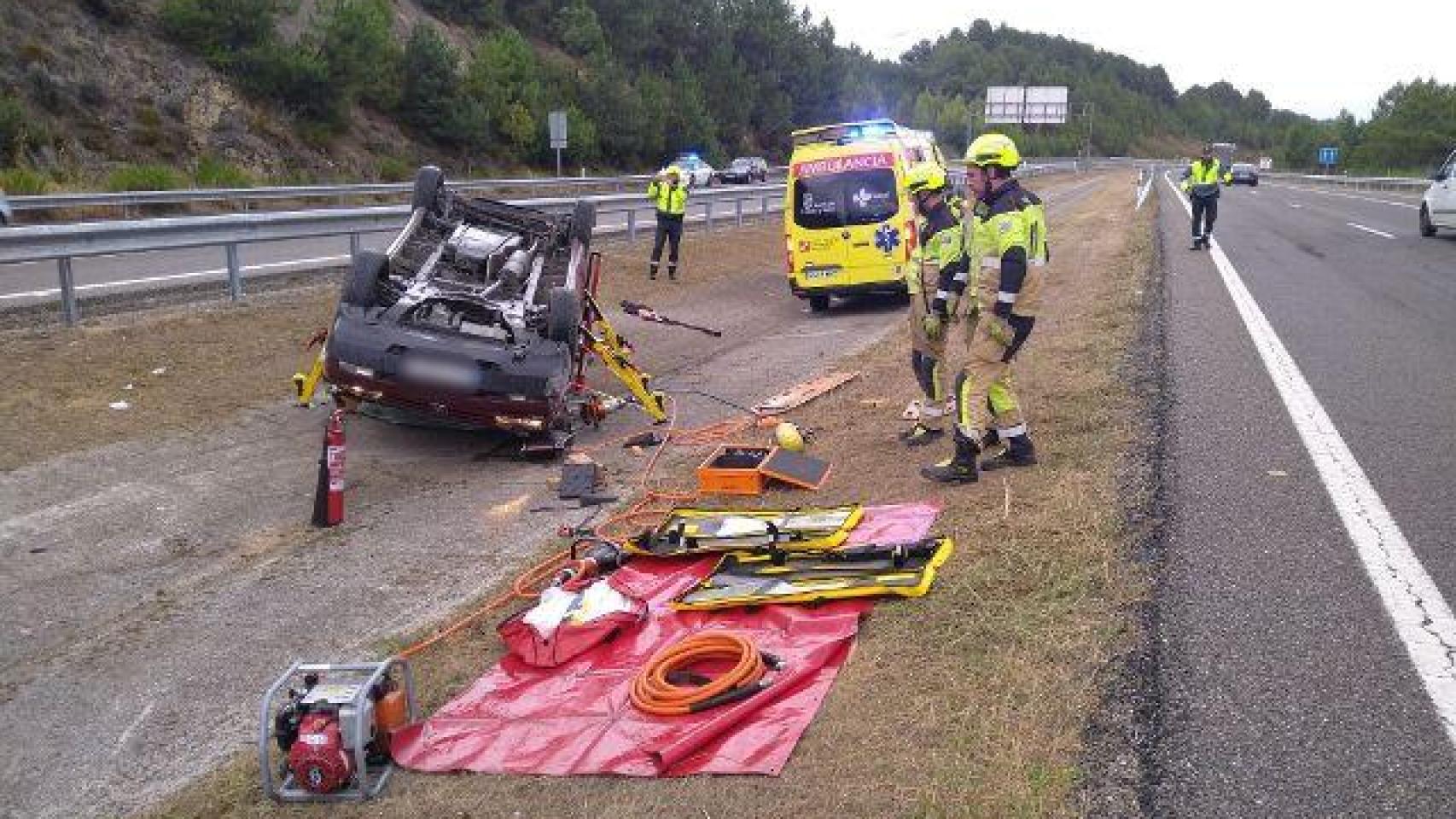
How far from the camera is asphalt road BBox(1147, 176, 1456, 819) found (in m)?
3.21

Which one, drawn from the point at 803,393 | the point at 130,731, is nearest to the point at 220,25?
the point at 803,393

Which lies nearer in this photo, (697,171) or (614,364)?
(614,364)

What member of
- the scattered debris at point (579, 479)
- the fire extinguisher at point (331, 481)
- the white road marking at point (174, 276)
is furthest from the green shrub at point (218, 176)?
the fire extinguisher at point (331, 481)

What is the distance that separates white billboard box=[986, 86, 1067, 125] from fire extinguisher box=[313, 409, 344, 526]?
70.9m

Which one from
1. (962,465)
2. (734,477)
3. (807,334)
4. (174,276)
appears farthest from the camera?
(807,334)

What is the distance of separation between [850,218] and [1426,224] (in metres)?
11.9

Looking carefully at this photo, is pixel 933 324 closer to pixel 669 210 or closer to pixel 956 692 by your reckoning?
pixel 956 692

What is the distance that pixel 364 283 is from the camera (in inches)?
325

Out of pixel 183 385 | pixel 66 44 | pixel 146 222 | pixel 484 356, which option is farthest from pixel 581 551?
pixel 66 44

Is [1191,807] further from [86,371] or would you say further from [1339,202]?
[1339,202]

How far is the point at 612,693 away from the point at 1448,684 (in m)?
2.78

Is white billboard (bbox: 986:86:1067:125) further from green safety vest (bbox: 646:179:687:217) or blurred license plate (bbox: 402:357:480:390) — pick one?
blurred license plate (bbox: 402:357:480:390)

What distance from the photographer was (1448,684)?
3.58 metres

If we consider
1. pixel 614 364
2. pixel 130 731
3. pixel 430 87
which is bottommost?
pixel 130 731
